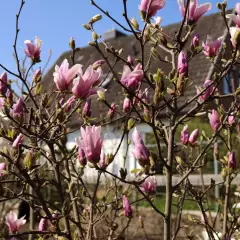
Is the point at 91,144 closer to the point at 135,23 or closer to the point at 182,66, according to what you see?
the point at 182,66

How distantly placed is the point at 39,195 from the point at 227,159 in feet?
3.72

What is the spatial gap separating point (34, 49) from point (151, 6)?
64cm

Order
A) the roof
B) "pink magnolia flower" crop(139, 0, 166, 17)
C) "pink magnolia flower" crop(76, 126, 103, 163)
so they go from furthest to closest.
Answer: the roof, "pink magnolia flower" crop(139, 0, 166, 17), "pink magnolia flower" crop(76, 126, 103, 163)

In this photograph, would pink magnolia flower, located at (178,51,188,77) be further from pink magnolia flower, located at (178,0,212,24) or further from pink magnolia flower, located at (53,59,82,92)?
pink magnolia flower, located at (53,59,82,92)

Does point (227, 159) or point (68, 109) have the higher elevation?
point (68, 109)

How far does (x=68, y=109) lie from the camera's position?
81.4 inches

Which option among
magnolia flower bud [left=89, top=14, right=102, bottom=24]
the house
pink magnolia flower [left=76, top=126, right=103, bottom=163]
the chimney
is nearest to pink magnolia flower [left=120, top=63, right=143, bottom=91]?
pink magnolia flower [left=76, top=126, right=103, bottom=163]

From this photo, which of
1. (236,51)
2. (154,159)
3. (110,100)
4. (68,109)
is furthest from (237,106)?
(110,100)

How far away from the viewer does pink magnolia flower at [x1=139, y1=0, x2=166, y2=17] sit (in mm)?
1832

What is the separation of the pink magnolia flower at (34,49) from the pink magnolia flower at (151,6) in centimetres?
57

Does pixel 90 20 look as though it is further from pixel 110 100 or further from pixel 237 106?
pixel 110 100

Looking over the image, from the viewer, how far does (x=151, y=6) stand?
6.04 feet

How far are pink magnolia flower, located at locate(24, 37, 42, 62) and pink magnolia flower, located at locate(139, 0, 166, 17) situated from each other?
1.87ft

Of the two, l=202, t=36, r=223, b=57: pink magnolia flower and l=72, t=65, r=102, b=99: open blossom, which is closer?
l=72, t=65, r=102, b=99: open blossom
